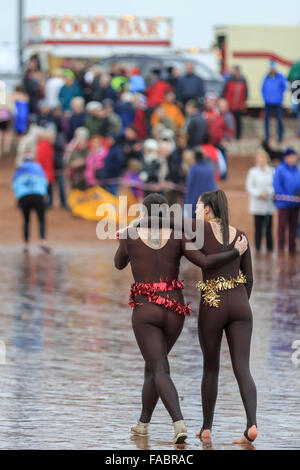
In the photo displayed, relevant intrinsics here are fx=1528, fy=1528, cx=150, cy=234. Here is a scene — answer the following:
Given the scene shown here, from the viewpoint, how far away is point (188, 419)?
34.2 ft

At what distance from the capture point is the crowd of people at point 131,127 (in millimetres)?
26016

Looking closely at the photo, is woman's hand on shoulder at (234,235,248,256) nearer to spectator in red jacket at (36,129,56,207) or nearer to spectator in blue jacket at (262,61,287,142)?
spectator in red jacket at (36,129,56,207)

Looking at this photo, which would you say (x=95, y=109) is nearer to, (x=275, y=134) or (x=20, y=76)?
(x=275, y=134)

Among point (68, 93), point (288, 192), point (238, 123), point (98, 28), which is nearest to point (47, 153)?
point (68, 93)

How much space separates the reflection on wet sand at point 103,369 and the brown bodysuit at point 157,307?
1.30 ft

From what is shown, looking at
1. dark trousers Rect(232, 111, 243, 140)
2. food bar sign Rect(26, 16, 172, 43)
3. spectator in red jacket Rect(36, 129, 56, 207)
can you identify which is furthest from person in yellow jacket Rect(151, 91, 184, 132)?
food bar sign Rect(26, 16, 172, 43)

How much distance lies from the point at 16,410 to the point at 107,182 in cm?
1754

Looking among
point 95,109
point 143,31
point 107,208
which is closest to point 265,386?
point 107,208

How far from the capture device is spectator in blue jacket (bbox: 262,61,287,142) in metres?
32.8

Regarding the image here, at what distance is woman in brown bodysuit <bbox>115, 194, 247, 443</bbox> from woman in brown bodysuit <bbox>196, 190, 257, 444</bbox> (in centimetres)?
10

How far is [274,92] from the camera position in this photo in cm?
3312

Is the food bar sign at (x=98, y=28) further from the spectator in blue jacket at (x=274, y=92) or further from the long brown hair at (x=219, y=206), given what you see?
the long brown hair at (x=219, y=206)

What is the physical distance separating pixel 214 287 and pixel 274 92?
78.1ft

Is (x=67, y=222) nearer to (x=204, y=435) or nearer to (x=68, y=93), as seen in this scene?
(x=68, y=93)
